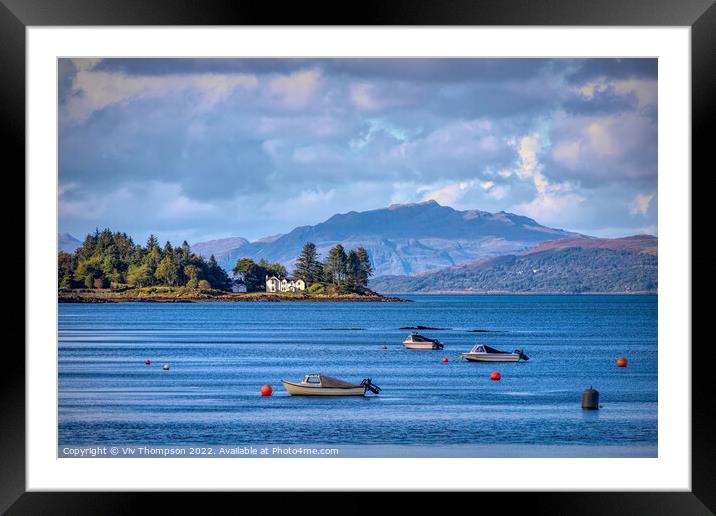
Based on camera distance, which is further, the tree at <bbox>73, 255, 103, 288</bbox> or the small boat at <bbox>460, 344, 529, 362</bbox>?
the tree at <bbox>73, 255, 103, 288</bbox>

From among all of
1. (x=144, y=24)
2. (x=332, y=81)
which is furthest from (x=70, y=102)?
(x=144, y=24)

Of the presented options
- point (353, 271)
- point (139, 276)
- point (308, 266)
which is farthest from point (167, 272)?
point (353, 271)

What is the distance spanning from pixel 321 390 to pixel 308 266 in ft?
216

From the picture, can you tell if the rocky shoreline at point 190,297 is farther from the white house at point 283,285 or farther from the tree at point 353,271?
the tree at point 353,271

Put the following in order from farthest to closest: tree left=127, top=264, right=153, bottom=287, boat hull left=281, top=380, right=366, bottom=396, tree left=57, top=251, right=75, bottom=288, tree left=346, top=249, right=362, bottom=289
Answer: tree left=346, top=249, right=362, bottom=289
tree left=127, top=264, right=153, bottom=287
tree left=57, top=251, right=75, bottom=288
boat hull left=281, top=380, right=366, bottom=396

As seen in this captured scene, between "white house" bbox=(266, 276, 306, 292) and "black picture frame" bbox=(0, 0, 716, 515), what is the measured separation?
83159 mm

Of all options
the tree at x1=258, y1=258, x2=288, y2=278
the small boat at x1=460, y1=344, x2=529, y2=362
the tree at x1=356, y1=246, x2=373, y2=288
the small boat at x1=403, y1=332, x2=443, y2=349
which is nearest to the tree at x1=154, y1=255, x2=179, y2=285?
the tree at x1=258, y1=258, x2=288, y2=278

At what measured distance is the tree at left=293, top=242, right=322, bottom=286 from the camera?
84.2m

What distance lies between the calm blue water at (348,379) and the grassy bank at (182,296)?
13.4 m

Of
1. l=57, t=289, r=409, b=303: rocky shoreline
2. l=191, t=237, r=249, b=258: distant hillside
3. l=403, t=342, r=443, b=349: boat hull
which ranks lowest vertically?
l=403, t=342, r=443, b=349: boat hull

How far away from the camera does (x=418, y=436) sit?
1836 cm

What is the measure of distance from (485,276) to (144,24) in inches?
3988

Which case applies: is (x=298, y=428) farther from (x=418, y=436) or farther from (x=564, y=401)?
(x=564, y=401)

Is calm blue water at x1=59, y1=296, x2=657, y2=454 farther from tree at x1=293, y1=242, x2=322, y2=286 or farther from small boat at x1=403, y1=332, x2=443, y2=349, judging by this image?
tree at x1=293, y1=242, x2=322, y2=286
